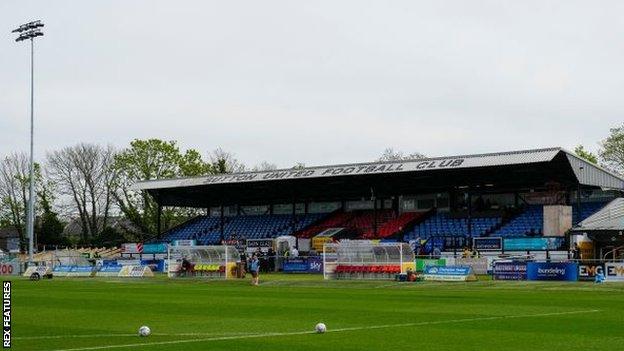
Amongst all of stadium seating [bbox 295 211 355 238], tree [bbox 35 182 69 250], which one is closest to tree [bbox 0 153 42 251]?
tree [bbox 35 182 69 250]

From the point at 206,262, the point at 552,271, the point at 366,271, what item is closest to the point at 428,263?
the point at 366,271

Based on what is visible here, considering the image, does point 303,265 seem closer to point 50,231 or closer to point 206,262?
point 206,262

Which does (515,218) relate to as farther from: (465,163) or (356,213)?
(356,213)

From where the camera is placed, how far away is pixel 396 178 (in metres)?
81.1

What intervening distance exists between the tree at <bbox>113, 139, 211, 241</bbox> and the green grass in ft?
227

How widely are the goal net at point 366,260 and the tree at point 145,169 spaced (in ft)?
178

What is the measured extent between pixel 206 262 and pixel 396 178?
23.0m

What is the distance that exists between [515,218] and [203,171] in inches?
1934

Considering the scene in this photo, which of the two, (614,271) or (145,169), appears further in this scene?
(145,169)

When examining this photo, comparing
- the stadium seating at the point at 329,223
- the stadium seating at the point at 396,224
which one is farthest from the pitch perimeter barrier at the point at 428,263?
the stadium seating at the point at 329,223

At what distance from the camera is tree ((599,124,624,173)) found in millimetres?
103625

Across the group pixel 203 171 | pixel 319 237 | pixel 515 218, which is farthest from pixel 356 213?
pixel 203 171

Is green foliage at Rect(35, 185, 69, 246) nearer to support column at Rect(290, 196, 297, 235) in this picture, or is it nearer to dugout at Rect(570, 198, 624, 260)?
support column at Rect(290, 196, 297, 235)

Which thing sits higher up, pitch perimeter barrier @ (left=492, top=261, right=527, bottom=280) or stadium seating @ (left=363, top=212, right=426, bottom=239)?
stadium seating @ (left=363, top=212, right=426, bottom=239)
